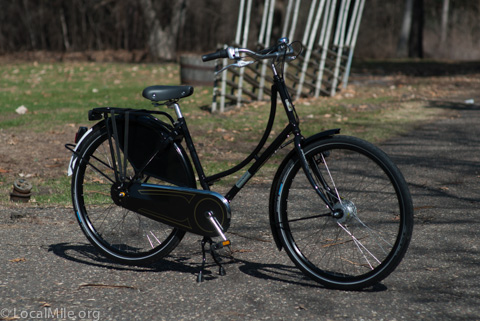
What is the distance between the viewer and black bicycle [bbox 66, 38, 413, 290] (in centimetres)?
361

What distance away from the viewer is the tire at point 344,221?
347 centimetres

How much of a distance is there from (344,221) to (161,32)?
71.2 feet

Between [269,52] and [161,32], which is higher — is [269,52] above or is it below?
above

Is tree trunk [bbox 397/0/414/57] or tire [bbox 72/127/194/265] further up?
tire [bbox 72/127/194/265]

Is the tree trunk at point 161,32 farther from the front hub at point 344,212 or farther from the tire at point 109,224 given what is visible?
the front hub at point 344,212

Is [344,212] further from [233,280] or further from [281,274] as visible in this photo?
[233,280]

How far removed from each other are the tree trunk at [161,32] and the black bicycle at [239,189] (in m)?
20.0

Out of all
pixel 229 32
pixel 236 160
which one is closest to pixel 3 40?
pixel 229 32

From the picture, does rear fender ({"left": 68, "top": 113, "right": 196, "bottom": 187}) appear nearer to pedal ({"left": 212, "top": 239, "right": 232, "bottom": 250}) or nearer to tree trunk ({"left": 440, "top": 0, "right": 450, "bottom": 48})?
pedal ({"left": 212, "top": 239, "right": 232, "bottom": 250})

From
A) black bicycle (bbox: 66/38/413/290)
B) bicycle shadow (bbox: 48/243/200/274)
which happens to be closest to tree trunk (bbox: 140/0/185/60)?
black bicycle (bbox: 66/38/413/290)

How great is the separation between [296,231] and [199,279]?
30.9 inches

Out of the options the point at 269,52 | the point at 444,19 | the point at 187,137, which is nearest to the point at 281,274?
the point at 187,137

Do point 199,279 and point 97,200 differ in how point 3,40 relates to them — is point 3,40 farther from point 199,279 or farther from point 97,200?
point 199,279

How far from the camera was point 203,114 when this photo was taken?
11.0 meters
